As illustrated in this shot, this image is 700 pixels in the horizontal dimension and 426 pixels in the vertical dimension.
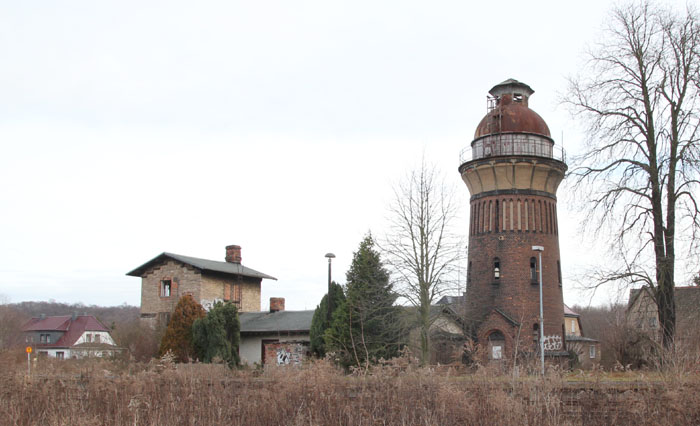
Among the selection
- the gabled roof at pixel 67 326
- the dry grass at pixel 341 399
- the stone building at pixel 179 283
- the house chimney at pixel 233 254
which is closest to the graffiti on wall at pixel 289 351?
the stone building at pixel 179 283

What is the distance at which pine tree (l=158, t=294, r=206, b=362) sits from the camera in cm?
→ 2974

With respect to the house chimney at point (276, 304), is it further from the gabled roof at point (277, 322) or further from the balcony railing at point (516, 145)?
the balcony railing at point (516, 145)


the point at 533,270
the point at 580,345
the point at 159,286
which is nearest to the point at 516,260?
the point at 533,270

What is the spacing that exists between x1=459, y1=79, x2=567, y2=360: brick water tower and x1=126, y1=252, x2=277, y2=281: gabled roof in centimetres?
1348

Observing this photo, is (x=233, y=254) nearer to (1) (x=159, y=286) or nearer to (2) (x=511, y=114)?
(1) (x=159, y=286)

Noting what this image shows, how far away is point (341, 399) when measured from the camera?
12.0 meters

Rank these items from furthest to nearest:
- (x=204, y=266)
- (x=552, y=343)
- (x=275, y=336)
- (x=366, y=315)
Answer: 1. (x=204, y=266)
2. (x=275, y=336)
3. (x=552, y=343)
4. (x=366, y=315)

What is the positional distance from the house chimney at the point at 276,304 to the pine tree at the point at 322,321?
8.33 metres

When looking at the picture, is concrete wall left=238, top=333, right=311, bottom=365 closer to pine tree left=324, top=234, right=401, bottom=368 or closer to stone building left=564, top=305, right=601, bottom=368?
pine tree left=324, top=234, right=401, bottom=368

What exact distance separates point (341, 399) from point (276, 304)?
2450cm

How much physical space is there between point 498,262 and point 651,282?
9309mm

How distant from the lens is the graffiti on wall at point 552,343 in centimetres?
2977

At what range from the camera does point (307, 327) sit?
3150cm

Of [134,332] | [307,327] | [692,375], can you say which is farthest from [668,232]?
[134,332]
